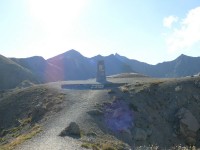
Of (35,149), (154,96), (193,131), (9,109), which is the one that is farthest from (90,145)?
(9,109)

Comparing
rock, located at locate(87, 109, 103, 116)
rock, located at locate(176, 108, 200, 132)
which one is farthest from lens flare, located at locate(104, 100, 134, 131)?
rock, located at locate(176, 108, 200, 132)

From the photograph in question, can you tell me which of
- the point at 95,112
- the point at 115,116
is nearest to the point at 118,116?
the point at 115,116

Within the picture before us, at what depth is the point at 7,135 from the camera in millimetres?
54000

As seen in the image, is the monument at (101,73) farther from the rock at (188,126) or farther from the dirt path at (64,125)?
the rock at (188,126)

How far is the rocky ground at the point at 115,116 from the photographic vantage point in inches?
1602

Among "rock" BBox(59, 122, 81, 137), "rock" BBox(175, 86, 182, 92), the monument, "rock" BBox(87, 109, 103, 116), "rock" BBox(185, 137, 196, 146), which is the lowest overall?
"rock" BBox(185, 137, 196, 146)

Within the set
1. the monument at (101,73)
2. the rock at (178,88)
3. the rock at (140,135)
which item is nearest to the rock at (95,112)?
the rock at (140,135)

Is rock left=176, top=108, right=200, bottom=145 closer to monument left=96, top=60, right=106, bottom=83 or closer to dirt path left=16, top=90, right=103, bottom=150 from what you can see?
dirt path left=16, top=90, right=103, bottom=150

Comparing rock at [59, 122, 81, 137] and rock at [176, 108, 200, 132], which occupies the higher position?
A: rock at [59, 122, 81, 137]

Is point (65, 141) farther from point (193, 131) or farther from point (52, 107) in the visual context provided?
point (193, 131)

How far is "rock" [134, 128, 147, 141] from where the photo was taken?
162 feet

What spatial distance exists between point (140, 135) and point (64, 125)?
12.1 meters

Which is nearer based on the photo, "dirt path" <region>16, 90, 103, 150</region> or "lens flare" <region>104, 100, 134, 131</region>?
"dirt path" <region>16, 90, 103, 150</region>

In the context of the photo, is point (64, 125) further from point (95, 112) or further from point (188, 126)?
point (188, 126)
